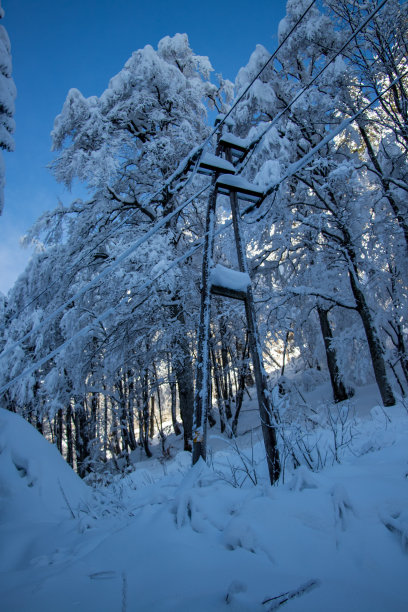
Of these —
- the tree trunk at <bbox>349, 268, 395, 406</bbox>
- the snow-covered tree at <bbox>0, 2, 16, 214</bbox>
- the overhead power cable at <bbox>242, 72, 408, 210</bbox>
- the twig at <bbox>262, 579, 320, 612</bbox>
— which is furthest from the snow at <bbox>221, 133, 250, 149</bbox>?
the twig at <bbox>262, 579, 320, 612</bbox>

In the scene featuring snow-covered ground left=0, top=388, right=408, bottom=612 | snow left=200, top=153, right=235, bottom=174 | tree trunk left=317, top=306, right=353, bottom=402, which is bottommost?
snow-covered ground left=0, top=388, right=408, bottom=612

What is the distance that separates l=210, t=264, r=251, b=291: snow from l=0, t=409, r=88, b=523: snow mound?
9.72ft

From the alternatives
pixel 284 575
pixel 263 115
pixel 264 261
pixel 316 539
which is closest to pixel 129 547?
pixel 284 575

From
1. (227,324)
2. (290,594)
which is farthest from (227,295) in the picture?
(227,324)

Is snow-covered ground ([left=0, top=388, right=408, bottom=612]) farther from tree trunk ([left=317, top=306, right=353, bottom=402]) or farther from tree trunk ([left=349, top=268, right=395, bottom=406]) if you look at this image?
tree trunk ([left=317, top=306, right=353, bottom=402])

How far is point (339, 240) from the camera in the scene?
7973mm

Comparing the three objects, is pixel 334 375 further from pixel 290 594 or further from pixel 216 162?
pixel 290 594

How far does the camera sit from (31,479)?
296 centimetres

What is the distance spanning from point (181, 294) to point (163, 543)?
626 centimetres

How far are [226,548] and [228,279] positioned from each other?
2876mm

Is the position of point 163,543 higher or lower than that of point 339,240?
lower

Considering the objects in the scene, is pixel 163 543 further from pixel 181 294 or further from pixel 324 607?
pixel 181 294

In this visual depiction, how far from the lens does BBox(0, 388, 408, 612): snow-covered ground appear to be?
130 centimetres

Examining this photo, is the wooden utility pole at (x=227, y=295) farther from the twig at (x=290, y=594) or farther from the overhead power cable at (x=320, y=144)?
the twig at (x=290, y=594)
